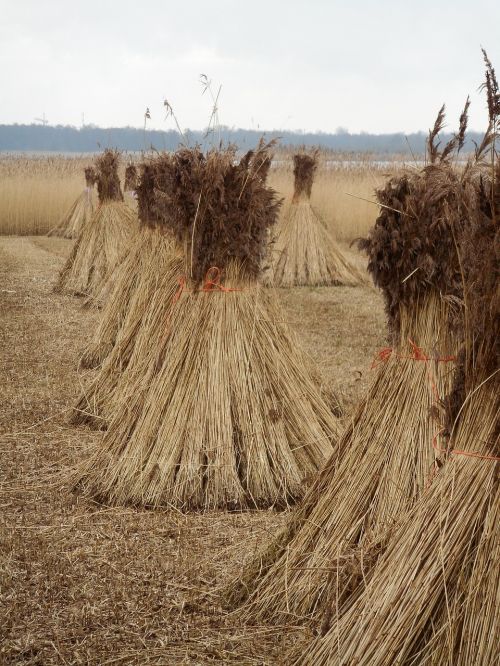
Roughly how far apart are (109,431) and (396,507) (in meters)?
1.74

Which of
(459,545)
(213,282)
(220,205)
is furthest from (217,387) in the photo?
(459,545)

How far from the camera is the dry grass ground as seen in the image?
278cm

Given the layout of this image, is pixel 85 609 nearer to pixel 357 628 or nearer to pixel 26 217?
pixel 357 628

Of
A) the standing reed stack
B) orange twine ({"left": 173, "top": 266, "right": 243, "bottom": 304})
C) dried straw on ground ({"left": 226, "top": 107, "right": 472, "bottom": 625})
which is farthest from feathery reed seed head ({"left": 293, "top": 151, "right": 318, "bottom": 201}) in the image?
dried straw on ground ({"left": 226, "top": 107, "right": 472, "bottom": 625})

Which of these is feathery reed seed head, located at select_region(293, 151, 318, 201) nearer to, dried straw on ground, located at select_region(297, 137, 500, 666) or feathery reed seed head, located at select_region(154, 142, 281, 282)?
feathery reed seed head, located at select_region(154, 142, 281, 282)

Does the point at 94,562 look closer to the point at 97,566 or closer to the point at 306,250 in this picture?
the point at 97,566

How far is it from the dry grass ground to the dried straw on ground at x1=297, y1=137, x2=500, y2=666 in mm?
616

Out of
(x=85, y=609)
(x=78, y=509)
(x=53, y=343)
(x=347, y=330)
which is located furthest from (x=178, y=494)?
(x=347, y=330)

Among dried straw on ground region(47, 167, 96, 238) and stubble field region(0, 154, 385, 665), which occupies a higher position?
stubble field region(0, 154, 385, 665)

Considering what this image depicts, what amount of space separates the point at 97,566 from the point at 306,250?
9.13m

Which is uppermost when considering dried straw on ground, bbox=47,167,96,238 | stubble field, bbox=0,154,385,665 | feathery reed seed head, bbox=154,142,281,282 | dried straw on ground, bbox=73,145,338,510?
feathery reed seed head, bbox=154,142,281,282

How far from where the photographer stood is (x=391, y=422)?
2.90 m

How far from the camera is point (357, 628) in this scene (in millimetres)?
2174

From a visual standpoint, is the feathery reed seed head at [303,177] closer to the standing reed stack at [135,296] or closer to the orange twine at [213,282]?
the standing reed stack at [135,296]
